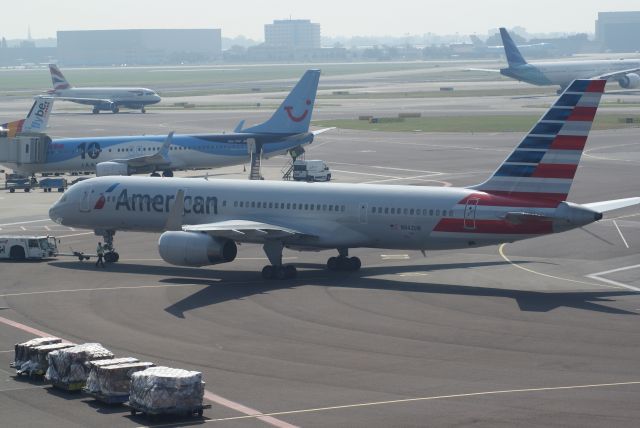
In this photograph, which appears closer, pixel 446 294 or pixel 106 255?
pixel 446 294

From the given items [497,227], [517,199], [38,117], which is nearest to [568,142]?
[517,199]

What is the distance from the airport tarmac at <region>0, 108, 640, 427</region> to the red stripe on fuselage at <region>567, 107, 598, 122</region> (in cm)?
782

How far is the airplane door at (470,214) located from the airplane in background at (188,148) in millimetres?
48821

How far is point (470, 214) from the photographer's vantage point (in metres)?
54.0

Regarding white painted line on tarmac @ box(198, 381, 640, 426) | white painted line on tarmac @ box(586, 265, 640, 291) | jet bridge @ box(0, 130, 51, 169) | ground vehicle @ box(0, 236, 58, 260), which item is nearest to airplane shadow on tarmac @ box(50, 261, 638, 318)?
white painted line on tarmac @ box(586, 265, 640, 291)

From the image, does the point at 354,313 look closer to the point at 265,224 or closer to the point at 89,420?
the point at 265,224

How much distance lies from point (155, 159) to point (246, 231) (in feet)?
151

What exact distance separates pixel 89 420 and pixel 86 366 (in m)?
3.22

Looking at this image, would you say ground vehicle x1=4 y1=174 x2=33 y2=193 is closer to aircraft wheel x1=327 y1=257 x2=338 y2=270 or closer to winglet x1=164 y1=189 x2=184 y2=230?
winglet x1=164 y1=189 x2=184 y2=230

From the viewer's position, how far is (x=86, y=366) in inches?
1401

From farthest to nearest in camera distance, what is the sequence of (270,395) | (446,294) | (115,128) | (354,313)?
(115,128)
(446,294)
(354,313)
(270,395)

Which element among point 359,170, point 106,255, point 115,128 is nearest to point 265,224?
point 106,255

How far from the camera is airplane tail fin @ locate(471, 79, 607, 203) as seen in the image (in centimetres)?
5225

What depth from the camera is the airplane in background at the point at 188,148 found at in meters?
102
